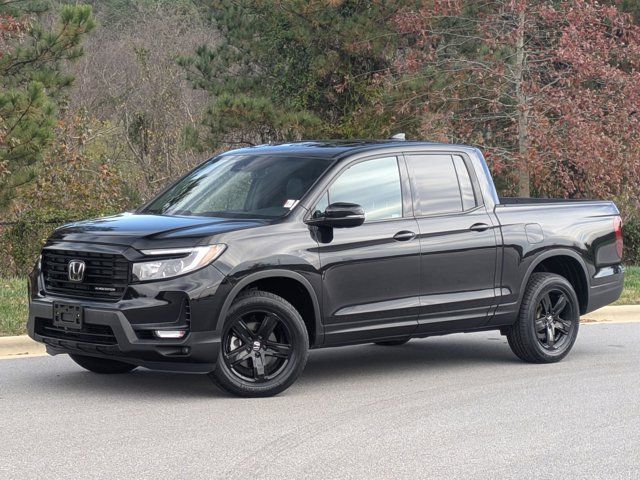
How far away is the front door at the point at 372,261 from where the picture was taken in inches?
368

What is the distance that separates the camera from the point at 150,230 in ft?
29.2

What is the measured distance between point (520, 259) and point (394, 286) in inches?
56.3

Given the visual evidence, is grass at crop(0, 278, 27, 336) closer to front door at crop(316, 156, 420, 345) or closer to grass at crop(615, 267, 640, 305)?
front door at crop(316, 156, 420, 345)

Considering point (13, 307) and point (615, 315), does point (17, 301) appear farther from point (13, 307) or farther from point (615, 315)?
point (615, 315)

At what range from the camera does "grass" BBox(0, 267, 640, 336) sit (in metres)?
11.8

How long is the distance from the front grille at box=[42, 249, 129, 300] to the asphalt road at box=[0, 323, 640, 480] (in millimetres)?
760

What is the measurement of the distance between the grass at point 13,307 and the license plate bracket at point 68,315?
8.62 ft

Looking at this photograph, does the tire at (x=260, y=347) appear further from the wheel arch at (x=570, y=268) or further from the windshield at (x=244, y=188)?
the wheel arch at (x=570, y=268)

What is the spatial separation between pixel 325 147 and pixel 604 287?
9.80ft

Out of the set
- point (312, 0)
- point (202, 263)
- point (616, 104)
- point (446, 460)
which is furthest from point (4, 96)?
point (446, 460)

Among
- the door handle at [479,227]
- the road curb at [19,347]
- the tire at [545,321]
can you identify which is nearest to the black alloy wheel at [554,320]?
the tire at [545,321]

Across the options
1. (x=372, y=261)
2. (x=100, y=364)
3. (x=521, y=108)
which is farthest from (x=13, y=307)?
(x=521, y=108)

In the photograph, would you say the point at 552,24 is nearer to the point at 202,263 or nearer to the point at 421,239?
the point at 421,239

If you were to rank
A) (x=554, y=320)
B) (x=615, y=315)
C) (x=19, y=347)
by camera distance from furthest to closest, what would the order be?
(x=615, y=315)
(x=19, y=347)
(x=554, y=320)
